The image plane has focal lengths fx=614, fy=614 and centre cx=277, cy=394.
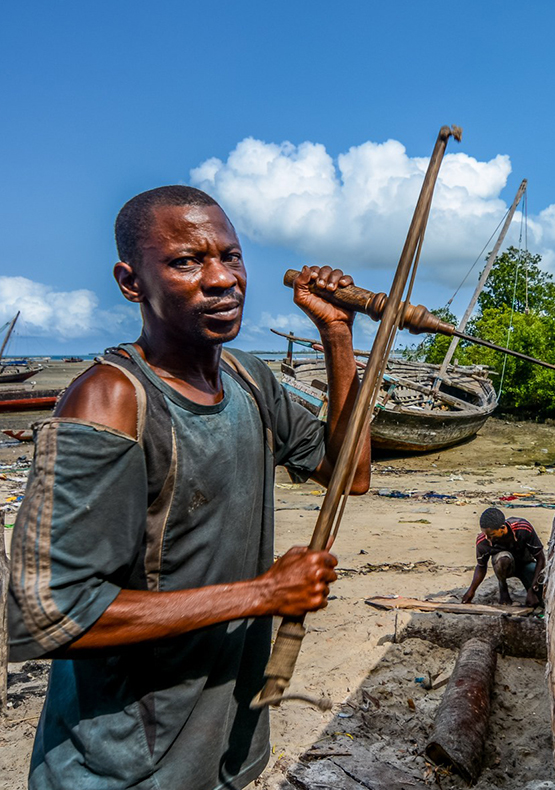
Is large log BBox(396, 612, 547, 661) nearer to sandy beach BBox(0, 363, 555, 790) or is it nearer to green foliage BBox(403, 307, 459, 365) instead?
sandy beach BBox(0, 363, 555, 790)

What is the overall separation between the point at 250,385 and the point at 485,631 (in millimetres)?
3475

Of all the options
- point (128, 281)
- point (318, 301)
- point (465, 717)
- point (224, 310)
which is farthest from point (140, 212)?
point (465, 717)

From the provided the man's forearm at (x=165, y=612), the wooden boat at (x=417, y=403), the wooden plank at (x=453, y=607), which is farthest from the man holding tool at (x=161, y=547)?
the wooden boat at (x=417, y=403)

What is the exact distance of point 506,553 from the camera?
5.34m

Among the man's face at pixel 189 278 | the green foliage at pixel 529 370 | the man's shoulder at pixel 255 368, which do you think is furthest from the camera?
the green foliage at pixel 529 370

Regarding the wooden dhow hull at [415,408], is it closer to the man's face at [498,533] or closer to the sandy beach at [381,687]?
the sandy beach at [381,687]

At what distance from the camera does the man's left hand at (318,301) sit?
5.79ft

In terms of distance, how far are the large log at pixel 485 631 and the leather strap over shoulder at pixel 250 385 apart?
3.27m

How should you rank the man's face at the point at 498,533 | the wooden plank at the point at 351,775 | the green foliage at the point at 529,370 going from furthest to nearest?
the green foliage at the point at 529,370 < the man's face at the point at 498,533 < the wooden plank at the point at 351,775

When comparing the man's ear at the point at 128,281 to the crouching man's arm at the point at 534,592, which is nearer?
the man's ear at the point at 128,281

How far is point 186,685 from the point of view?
1.40m

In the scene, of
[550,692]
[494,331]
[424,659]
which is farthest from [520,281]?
[550,692]

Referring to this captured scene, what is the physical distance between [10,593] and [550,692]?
5.66ft

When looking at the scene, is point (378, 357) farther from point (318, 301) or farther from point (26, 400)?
point (26, 400)
